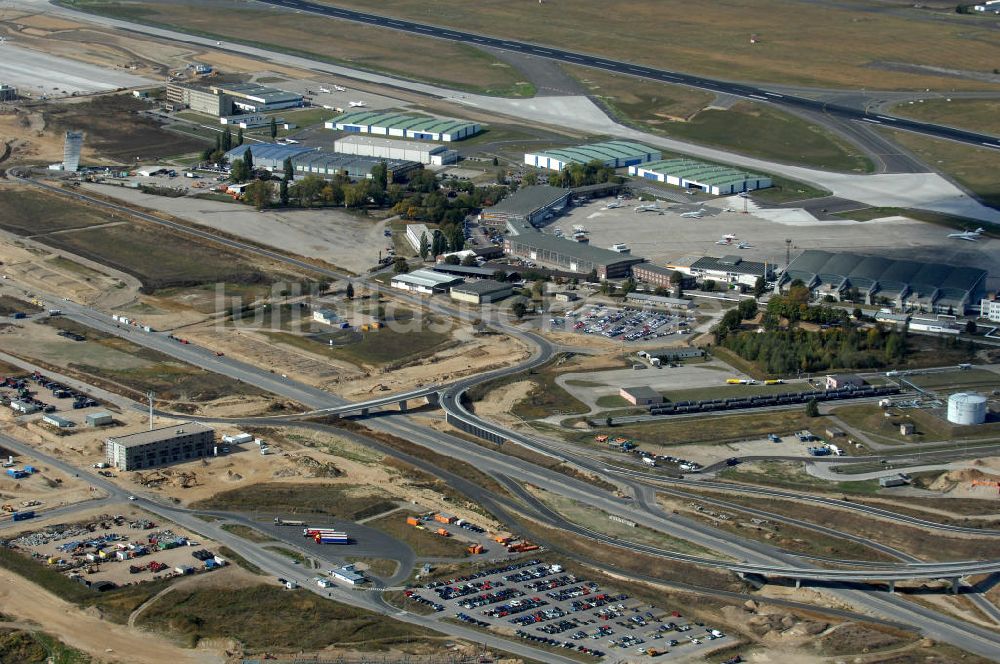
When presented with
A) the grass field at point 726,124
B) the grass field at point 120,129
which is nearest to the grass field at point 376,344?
the grass field at point 120,129

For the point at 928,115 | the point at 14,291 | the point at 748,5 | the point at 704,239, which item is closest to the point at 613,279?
the point at 704,239

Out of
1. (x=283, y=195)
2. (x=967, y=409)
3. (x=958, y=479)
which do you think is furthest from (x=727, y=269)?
(x=283, y=195)

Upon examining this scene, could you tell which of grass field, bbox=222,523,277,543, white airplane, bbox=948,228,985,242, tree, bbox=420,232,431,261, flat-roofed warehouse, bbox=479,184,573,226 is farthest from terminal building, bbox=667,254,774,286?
grass field, bbox=222,523,277,543

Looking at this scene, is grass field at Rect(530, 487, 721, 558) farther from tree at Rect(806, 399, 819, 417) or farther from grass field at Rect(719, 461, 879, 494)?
tree at Rect(806, 399, 819, 417)

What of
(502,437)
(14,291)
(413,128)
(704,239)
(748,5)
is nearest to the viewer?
(502,437)

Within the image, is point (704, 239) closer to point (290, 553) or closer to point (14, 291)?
point (14, 291)

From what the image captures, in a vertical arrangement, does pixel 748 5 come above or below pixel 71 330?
above
